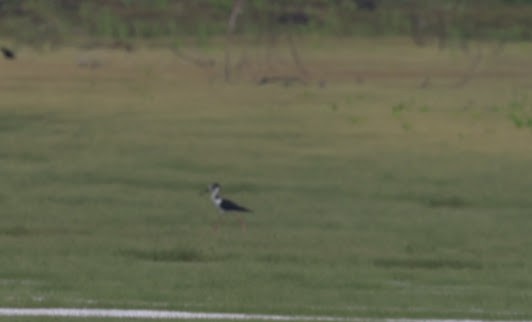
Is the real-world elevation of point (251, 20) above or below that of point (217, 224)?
below

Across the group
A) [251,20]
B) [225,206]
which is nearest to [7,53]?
[251,20]

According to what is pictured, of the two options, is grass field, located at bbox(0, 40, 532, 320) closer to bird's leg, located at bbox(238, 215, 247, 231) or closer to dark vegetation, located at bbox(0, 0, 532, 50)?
bird's leg, located at bbox(238, 215, 247, 231)

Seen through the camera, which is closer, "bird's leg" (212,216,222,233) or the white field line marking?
the white field line marking

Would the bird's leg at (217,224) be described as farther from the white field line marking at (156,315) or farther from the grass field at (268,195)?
the white field line marking at (156,315)

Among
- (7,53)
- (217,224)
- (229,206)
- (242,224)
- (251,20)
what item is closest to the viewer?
(229,206)

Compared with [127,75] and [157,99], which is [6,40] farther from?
[157,99]

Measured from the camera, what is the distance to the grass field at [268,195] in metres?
13.6

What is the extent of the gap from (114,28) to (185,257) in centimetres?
3609

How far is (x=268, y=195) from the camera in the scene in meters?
21.8

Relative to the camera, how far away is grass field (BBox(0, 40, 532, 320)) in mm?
13602

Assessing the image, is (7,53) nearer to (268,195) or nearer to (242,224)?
(268,195)

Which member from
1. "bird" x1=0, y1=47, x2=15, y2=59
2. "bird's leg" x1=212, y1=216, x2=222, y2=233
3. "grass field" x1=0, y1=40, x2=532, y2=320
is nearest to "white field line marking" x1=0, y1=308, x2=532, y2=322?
"grass field" x1=0, y1=40, x2=532, y2=320

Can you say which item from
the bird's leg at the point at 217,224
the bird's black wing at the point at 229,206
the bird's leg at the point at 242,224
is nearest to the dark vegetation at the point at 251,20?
the bird's leg at the point at 217,224

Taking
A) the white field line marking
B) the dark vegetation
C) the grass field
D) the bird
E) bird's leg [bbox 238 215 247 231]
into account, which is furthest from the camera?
the dark vegetation
